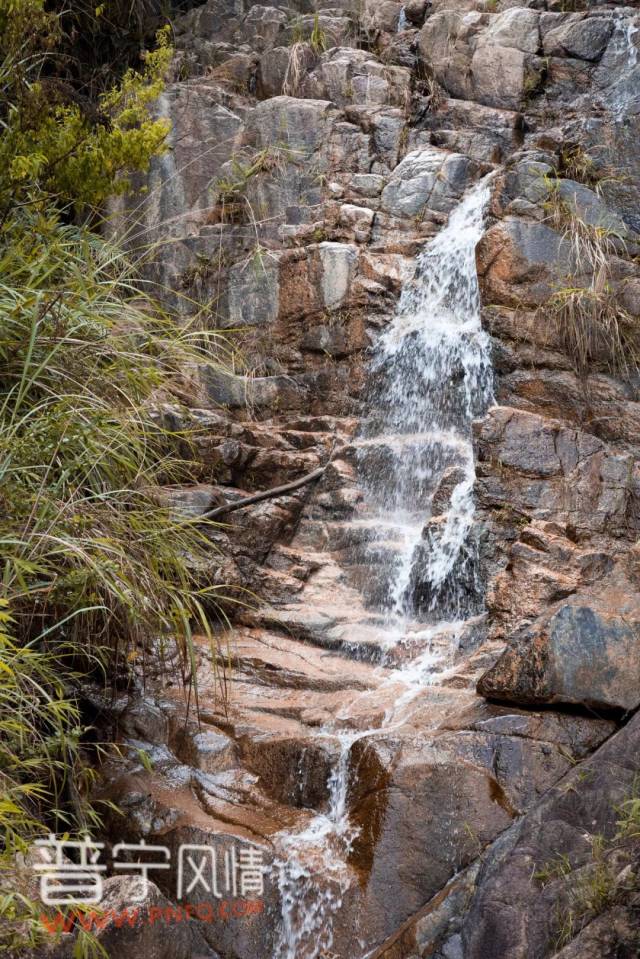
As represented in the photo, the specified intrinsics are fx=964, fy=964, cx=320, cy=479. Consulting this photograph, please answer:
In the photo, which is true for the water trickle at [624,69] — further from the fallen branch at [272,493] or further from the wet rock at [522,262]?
the fallen branch at [272,493]

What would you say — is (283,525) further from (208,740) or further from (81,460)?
(81,460)

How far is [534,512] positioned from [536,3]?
6.06 m

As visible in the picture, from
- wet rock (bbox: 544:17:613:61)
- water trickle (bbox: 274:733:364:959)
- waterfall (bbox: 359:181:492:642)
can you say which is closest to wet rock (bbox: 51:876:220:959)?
water trickle (bbox: 274:733:364:959)

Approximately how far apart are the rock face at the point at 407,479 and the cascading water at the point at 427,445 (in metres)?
0.03

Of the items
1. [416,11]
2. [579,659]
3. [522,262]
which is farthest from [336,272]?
[579,659]

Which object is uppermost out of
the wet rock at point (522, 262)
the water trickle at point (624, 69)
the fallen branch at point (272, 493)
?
the water trickle at point (624, 69)

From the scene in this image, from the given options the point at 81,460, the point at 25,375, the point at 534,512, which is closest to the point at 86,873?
the point at 81,460

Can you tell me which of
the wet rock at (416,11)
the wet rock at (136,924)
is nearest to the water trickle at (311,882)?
the wet rock at (136,924)

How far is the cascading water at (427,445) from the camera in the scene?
239 inches

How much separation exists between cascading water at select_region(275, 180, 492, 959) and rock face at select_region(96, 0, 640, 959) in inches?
1.1

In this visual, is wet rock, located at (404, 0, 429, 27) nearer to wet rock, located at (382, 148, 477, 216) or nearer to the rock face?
the rock face

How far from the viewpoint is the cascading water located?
239 inches

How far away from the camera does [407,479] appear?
23.4 ft

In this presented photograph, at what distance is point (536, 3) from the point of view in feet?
31.3
